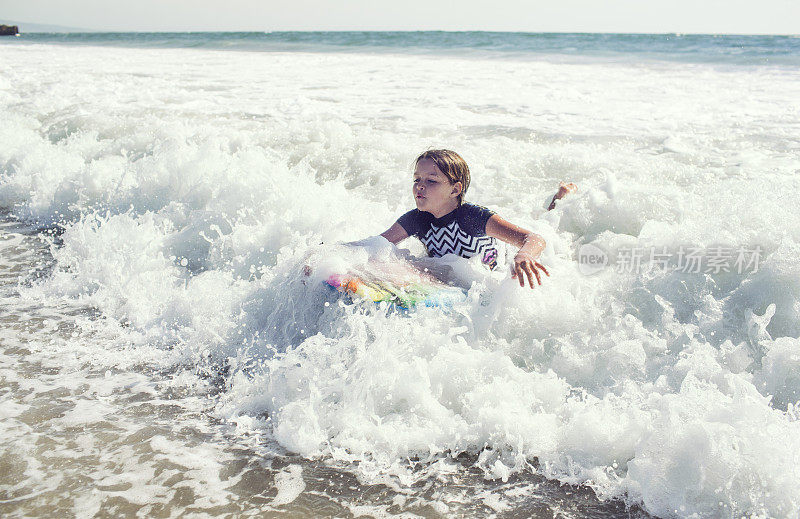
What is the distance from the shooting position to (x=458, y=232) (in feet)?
13.1

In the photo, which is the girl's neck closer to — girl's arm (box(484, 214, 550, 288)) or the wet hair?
the wet hair

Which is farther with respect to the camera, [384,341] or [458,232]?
[458,232]

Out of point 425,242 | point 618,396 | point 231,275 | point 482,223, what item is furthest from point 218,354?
point 618,396

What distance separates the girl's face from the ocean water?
1.23ft

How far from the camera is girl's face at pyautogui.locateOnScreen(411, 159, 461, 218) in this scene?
3.85 m

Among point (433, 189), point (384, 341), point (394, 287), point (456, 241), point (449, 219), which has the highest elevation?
point (433, 189)

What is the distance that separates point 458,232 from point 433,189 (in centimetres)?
33

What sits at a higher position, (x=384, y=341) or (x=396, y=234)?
(x=396, y=234)

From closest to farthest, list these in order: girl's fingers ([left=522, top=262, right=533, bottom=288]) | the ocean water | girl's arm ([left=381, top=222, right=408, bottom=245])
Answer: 1. the ocean water
2. girl's fingers ([left=522, top=262, right=533, bottom=288])
3. girl's arm ([left=381, top=222, right=408, bottom=245])

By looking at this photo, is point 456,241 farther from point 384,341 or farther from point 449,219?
point 384,341

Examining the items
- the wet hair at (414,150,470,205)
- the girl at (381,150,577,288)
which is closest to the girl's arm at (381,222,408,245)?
the girl at (381,150,577,288)

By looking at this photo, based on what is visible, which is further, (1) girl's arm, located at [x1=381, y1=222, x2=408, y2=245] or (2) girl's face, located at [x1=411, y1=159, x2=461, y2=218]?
(1) girl's arm, located at [x1=381, y1=222, x2=408, y2=245]

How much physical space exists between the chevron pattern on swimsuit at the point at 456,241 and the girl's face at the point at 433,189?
0.13m

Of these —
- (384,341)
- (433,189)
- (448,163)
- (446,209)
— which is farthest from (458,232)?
(384,341)
